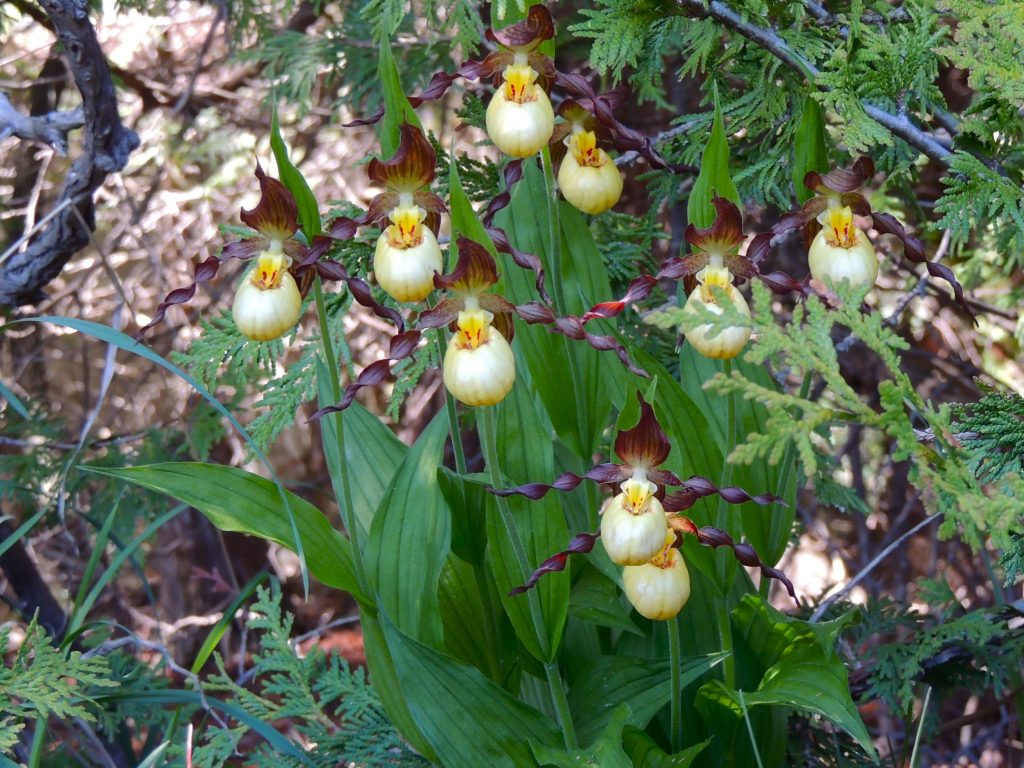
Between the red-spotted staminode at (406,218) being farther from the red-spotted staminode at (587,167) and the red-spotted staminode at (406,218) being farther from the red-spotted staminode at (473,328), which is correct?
the red-spotted staminode at (587,167)

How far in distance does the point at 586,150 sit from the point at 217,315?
175cm

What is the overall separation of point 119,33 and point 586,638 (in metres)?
2.72

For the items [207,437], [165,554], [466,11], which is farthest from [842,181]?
[165,554]

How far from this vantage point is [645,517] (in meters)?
1.13

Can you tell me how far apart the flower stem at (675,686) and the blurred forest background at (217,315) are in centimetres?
132

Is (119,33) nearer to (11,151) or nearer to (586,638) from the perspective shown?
(11,151)

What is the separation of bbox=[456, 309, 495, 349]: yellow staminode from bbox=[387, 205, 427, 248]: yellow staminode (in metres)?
0.13

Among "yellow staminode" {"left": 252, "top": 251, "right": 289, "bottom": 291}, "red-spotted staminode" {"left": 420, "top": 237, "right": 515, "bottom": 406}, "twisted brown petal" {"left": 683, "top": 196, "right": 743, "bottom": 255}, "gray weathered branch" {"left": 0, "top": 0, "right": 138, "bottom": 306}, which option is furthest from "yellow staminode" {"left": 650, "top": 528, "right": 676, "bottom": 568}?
"gray weathered branch" {"left": 0, "top": 0, "right": 138, "bottom": 306}

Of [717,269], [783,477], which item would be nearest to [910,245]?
[717,269]

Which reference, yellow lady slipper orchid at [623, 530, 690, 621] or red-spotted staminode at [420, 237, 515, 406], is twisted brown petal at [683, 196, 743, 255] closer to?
red-spotted staminode at [420, 237, 515, 406]

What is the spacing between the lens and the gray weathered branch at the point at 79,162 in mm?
1742

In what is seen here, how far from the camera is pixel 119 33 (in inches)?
125

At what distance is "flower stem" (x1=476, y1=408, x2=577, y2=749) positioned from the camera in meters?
1.24

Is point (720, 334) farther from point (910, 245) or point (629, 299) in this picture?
point (910, 245)
